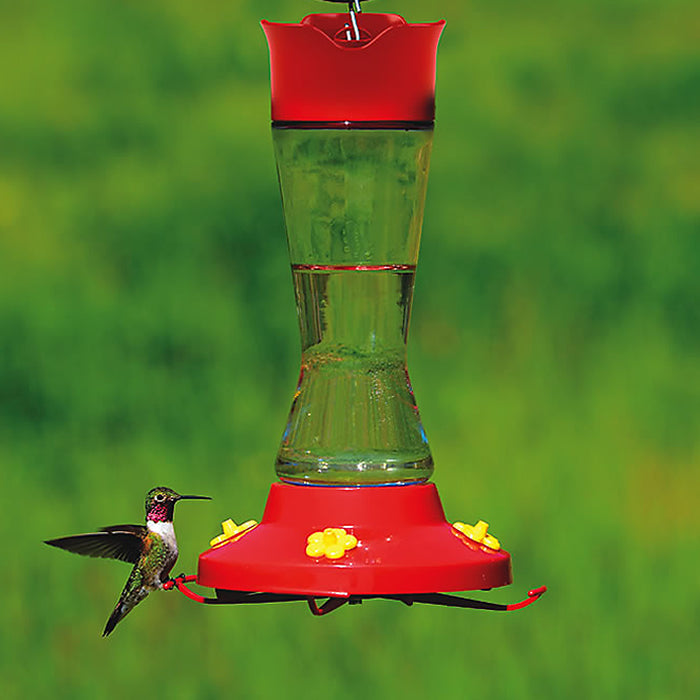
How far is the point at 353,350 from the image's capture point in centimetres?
216

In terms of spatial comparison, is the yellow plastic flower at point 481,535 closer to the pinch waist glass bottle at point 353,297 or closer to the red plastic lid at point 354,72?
the pinch waist glass bottle at point 353,297

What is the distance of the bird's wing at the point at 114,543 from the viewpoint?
261 centimetres

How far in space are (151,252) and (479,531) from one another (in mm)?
2652

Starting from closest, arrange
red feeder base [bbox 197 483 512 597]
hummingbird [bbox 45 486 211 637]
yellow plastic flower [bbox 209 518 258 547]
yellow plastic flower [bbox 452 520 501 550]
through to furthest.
Result: red feeder base [bbox 197 483 512 597] < yellow plastic flower [bbox 452 520 501 550] < yellow plastic flower [bbox 209 518 258 547] < hummingbird [bbox 45 486 211 637]

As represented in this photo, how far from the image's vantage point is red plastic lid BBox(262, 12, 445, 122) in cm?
193

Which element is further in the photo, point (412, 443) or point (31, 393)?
point (31, 393)

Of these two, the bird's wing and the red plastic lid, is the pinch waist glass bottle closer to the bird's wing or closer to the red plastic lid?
the red plastic lid

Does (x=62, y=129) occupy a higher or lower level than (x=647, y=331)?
higher

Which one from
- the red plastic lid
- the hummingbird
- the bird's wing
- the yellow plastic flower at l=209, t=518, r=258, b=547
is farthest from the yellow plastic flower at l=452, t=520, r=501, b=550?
the bird's wing

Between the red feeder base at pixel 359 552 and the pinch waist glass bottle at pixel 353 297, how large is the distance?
5 cm

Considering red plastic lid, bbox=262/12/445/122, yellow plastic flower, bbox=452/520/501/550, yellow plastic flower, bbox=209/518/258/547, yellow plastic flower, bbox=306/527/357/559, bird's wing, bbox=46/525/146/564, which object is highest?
red plastic lid, bbox=262/12/445/122

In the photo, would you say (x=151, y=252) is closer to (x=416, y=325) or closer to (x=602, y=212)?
(x=416, y=325)

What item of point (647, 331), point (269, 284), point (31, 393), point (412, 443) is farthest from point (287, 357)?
point (412, 443)

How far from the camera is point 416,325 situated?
434 cm
